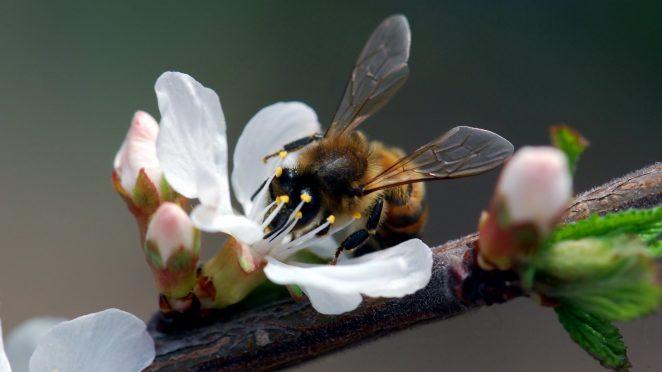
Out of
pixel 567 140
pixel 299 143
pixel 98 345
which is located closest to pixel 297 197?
pixel 299 143

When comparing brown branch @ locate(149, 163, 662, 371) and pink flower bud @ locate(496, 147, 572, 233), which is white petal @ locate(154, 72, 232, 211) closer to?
brown branch @ locate(149, 163, 662, 371)

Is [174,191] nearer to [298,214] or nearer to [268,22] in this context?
[298,214]

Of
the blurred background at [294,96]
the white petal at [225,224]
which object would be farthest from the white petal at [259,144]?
the blurred background at [294,96]

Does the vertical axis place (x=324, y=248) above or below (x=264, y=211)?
below

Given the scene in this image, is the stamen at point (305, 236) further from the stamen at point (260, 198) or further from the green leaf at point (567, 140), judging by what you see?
the green leaf at point (567, 140)

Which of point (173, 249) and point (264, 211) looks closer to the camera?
point (173, 249)

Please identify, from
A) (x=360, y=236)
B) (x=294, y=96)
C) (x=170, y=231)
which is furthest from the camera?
(x=294, y=96)

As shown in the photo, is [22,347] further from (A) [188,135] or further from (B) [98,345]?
(A) [188,135]

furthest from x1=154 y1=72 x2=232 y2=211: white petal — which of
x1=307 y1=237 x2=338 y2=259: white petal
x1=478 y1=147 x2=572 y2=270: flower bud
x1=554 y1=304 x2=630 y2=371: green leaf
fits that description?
x1=554 y1=304 x2=630 y2=371: green leaf
